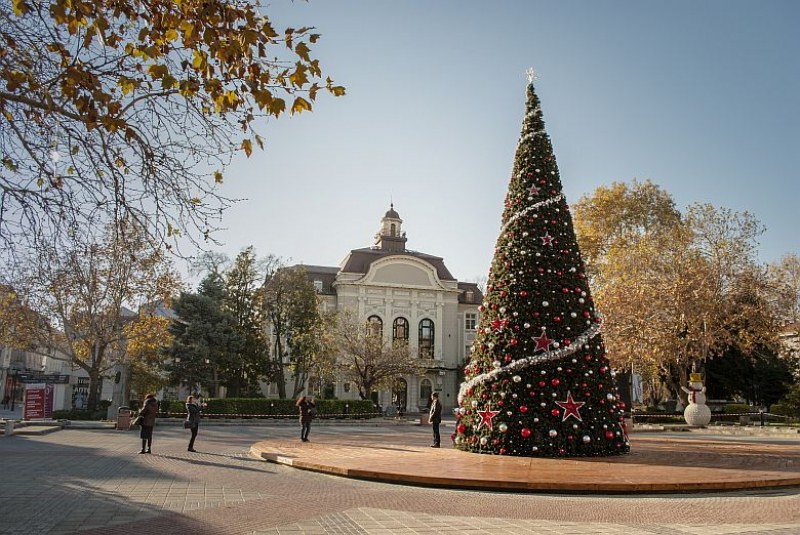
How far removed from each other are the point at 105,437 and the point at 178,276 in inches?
517

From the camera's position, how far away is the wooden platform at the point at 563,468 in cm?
941

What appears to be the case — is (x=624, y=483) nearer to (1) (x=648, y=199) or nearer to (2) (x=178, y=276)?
(2) (x=178, y=276)

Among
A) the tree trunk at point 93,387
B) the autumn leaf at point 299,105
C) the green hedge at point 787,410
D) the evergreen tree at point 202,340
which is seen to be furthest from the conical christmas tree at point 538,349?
the green hedge at point 787,410

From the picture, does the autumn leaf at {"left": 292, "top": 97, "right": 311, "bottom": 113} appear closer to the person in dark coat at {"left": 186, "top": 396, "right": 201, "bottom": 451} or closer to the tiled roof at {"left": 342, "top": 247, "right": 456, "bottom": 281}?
the person in dark coat at {"left": 186, "top": 396, "right": 201, "bottom": 451}

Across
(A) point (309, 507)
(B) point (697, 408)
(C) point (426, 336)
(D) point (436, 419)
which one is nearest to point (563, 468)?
(A) point (309, 507)

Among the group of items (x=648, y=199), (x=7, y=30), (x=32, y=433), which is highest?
(x=648, y=199)

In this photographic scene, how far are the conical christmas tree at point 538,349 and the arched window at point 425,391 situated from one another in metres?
35.9

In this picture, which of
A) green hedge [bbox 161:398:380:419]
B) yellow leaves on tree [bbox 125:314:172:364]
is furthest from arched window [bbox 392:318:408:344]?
yellow leaves on tree [bbox 125:314:172:364]

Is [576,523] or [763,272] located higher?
[763,272]

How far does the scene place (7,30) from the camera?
6.09 metres

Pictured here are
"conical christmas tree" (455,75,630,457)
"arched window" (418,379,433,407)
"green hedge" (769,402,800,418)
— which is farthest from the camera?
"arched window" (418,379,433,407)

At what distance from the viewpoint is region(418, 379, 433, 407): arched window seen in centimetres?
4950

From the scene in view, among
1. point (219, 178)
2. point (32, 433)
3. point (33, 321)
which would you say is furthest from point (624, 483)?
point (33, 321)

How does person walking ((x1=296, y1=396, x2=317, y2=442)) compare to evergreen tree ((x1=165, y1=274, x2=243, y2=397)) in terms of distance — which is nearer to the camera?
person walking ((x1=296, y1=396, x2=317, y2=442))
